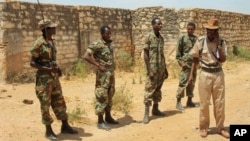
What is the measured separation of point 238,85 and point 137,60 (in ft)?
16.3

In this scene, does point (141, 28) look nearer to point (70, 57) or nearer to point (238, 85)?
point (70, 57)

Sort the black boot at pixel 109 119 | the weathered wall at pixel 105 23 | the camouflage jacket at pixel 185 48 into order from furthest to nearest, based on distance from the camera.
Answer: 1. the weathered wall at pixel 105 23
2. the camouflage jacket at pixel 185 48
3. the black boot at pixel 109 119

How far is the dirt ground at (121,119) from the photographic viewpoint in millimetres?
6074

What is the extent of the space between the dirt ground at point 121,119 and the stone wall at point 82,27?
38.8 inches

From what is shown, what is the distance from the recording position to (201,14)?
546 inches

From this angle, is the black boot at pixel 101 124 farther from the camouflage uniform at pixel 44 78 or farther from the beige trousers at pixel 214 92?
the beige trousers at pixel 214 92

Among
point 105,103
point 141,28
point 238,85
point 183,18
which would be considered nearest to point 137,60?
point 141,28

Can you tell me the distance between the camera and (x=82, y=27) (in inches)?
489

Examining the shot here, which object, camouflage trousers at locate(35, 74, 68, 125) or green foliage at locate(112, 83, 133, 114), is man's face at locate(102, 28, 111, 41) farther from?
green foliage at locate(112, 83, 133, 114)

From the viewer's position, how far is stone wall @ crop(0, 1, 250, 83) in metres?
9.92

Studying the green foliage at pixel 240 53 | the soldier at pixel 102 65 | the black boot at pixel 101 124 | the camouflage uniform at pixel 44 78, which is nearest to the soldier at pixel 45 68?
the camouflage uniform at pixel 44 78

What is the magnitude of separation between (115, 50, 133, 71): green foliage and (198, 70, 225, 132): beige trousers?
7.85 m

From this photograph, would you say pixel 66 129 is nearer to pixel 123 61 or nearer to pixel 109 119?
pixel 109 119

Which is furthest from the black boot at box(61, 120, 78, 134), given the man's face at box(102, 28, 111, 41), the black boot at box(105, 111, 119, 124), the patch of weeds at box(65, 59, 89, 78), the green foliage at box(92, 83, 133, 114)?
the patch of weeds at box(65, 59, 89, 78)
